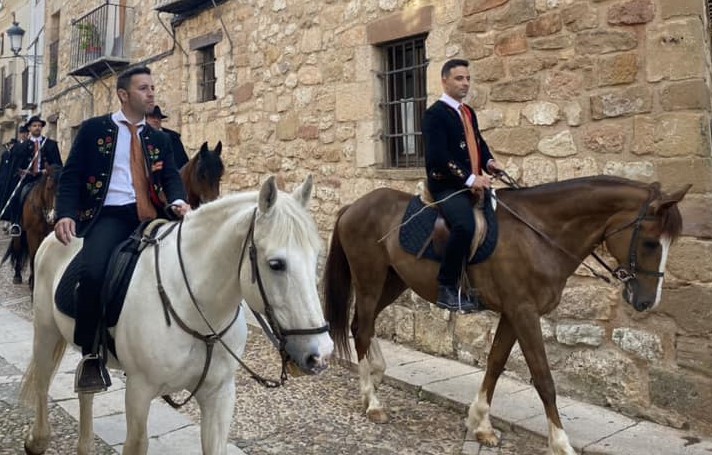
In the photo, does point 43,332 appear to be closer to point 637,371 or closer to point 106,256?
point 106,256

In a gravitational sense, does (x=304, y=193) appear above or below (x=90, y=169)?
below

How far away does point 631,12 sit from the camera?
4.43m

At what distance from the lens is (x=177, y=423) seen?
4043 millimetres

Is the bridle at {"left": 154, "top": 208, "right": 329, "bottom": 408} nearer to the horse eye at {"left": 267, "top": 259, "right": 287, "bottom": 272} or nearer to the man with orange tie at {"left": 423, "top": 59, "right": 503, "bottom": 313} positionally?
the horse eye at {"left": 267, "top": 259, "right": 287, "bottom": 272}

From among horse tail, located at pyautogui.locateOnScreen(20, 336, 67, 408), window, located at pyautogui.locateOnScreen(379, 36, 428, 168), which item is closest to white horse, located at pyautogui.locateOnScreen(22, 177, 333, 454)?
horse tail, located at pyautogui.locateOnScreen(20, 336, 67, 408)

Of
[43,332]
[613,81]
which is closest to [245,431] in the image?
[43,332]

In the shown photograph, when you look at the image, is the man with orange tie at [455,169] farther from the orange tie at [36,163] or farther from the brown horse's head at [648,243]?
the orange tie at [36,163]

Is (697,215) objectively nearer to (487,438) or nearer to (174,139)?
(487,438)

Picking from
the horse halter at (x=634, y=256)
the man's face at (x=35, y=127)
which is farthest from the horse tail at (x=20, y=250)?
the horse halter at (x=634, y=256)

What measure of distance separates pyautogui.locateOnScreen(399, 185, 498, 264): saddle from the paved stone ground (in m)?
1.21

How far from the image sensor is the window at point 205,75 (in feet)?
31.1

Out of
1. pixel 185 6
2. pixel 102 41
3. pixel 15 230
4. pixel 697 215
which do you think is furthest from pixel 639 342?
pixel 102 41

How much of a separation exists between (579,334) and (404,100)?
2918 mm

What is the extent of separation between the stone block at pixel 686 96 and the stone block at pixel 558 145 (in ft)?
2.38
